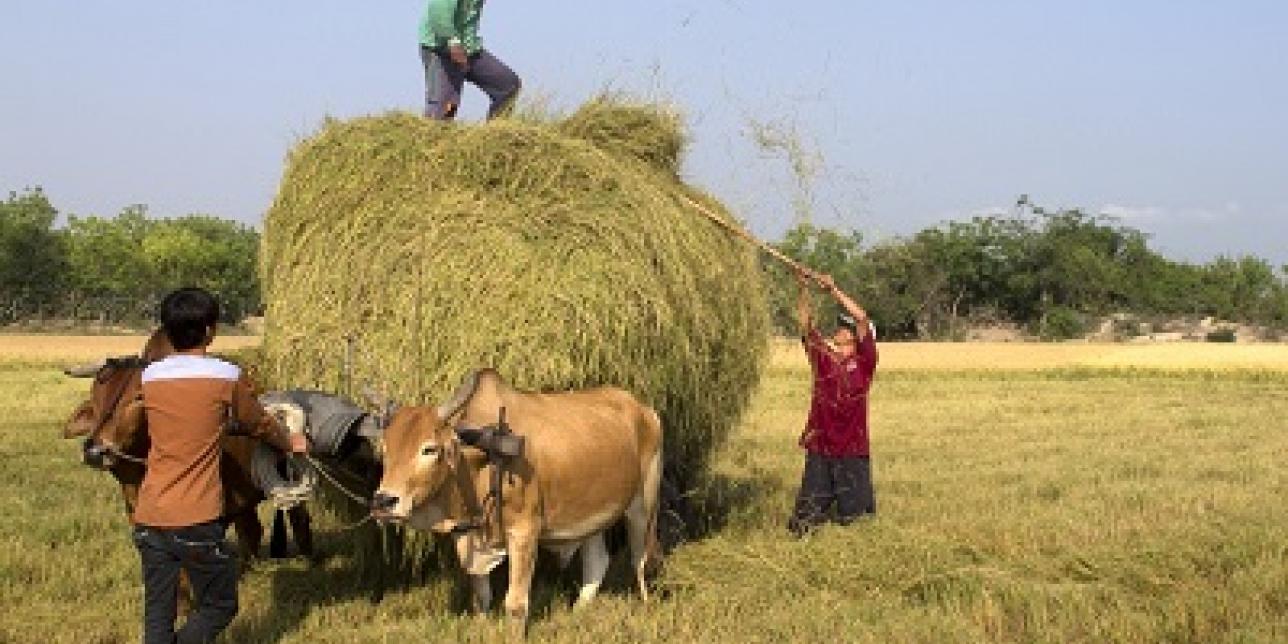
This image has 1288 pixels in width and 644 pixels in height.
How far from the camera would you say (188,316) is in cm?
543

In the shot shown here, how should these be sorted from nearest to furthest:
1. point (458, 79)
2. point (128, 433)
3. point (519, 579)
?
point (128, 433) < point (519, 579) < point (458, 79)

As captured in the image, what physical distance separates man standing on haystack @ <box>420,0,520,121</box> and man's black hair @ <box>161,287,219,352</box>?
3.55 metres

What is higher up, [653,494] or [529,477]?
[529,477]

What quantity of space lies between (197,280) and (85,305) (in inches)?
253

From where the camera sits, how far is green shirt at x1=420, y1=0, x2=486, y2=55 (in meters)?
8.81

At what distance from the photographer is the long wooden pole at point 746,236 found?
7938mm

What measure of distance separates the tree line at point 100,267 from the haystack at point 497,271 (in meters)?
53.5

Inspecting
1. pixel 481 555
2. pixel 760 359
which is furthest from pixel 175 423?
pixel 760 359

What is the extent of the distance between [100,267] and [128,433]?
72.3 m

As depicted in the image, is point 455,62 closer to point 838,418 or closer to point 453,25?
point 453,25

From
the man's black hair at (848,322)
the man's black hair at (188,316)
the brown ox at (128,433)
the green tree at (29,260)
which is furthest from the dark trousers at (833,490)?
the green tree at (29,260)

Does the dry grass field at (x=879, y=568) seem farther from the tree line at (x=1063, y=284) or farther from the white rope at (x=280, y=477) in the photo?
the tree line at (x=1063, y=284)

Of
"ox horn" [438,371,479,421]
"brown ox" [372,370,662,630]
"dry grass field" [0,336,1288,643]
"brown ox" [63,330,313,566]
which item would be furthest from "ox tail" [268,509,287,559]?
"ox horn" [438,371,479,421]

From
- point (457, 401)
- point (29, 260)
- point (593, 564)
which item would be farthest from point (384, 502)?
point (29, 260)
